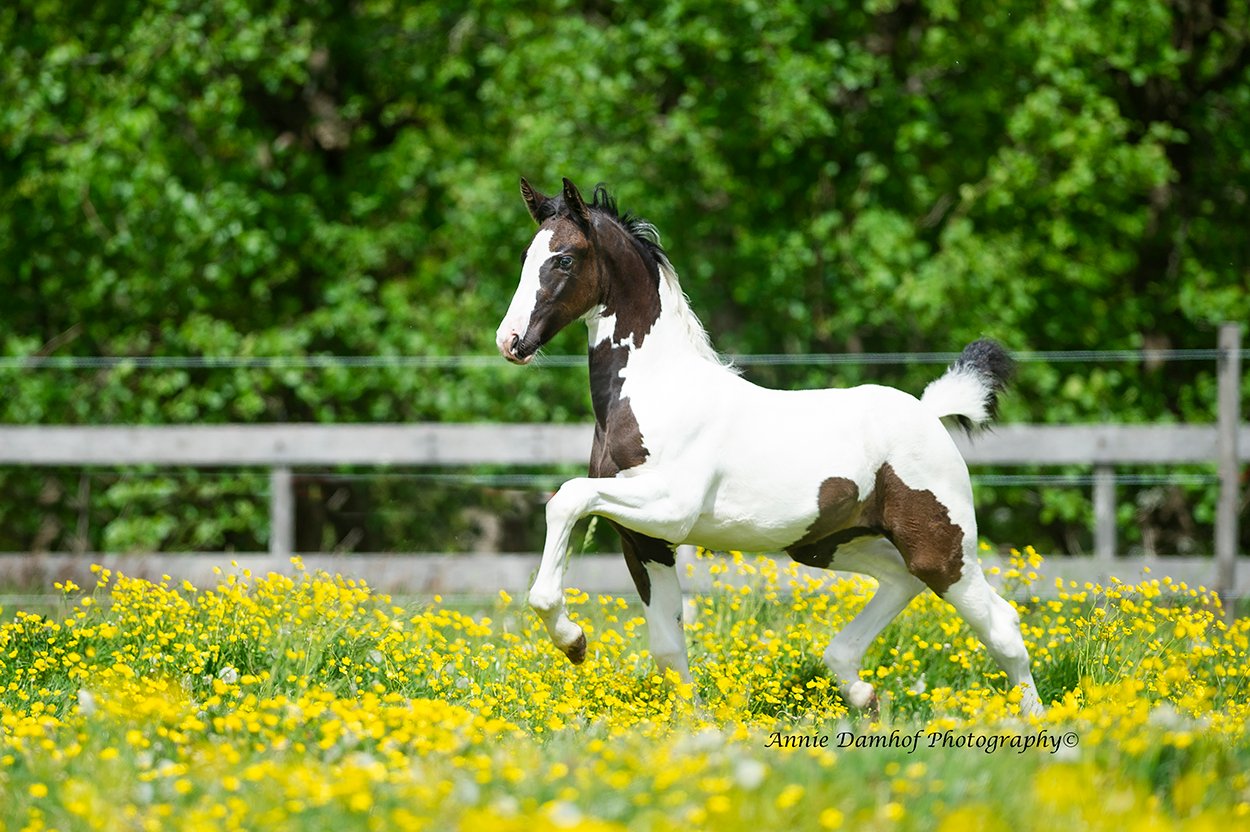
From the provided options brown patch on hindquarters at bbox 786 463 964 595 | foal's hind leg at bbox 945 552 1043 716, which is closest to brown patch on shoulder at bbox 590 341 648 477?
brown patch on hindquarters at bbox 786 463 964 595

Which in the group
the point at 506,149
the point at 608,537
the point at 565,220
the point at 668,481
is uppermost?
the point at 506,149

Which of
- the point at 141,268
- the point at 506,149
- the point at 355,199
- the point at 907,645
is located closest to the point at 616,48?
the point at 506,149

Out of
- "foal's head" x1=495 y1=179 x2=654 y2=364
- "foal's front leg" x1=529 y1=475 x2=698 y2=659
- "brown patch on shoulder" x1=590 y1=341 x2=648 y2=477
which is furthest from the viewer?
"brown patch on shoulder" x1=590 y1=341 x2=648 y2=477

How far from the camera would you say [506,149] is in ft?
41.0

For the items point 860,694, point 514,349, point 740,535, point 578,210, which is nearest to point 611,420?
point 514,349

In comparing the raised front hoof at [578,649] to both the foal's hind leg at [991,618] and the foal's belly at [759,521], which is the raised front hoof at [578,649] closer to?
the foal's belly at [759,521]

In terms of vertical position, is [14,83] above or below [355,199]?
above

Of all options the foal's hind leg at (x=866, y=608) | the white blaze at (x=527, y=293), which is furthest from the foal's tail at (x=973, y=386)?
the white blaze at (x=527, y=293)

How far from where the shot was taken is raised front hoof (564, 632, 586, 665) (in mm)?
4781

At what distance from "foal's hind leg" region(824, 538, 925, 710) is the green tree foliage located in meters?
5.18

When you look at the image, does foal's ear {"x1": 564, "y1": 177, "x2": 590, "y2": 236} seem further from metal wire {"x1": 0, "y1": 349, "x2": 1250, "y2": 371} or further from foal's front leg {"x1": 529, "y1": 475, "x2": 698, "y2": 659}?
metal wire {"x1": 0, "y1": 349, "x2": 1250, "y2": 371}

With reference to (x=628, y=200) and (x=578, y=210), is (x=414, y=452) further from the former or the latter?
(x=578, y=210)

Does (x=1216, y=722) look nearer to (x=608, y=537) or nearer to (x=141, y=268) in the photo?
(x=608, y=537)

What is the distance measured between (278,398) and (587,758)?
8658mm
